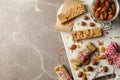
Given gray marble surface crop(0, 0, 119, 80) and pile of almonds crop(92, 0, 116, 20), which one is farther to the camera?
gray marble surface crop(0, 0, 119, 80)

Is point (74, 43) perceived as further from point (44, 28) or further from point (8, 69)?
point (8, 69)

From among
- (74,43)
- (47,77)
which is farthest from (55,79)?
(74,43)

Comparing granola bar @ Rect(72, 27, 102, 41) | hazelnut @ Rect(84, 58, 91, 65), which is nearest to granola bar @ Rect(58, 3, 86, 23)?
granola bar @ Rect(72, 27, 102, 41)

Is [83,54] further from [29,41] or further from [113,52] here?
[29,41]

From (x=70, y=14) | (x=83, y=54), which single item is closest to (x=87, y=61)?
(x=83, y=54)

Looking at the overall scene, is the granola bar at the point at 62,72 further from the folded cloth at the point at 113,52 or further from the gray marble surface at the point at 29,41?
the folded cloth at the point at 113,52

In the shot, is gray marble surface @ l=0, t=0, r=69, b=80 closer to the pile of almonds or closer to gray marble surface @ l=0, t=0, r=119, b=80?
gray marble surface @ l=0, t=0, r=119, b=80
